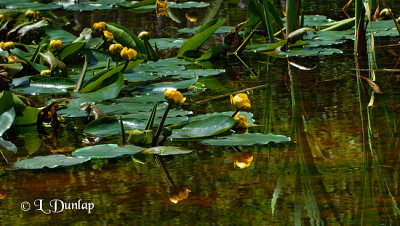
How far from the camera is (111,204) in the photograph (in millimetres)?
1106

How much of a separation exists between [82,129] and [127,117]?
12 centimetres

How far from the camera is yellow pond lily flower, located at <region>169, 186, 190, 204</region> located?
1.12 metres

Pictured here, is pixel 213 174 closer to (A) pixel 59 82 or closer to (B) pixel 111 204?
(B) pixel 111 204

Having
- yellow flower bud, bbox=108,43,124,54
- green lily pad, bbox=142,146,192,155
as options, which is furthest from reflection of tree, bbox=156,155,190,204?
yellow flower bud, bbox=108,43,124,54

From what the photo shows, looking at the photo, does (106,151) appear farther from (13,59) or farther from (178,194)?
(13,59)

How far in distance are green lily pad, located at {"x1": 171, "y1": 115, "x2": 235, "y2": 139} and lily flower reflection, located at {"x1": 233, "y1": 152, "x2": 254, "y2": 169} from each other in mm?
124

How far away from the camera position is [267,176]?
1210 mm

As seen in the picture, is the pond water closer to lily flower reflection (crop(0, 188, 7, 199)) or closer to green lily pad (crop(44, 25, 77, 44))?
lily flower reflection (crop(0, 188, 7, 199))

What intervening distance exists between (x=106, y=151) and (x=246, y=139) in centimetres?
30

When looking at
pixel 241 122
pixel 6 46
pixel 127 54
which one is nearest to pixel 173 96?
pixel 241 122

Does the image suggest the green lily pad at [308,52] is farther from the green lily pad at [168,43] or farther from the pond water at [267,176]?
the pond water at [267,176]

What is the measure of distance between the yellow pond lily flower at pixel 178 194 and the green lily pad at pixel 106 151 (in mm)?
224

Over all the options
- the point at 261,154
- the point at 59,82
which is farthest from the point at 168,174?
the point at 59,82

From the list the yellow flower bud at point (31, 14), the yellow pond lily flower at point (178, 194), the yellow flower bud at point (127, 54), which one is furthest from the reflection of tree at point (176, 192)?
the yellow flower bud at point (31, 14)
